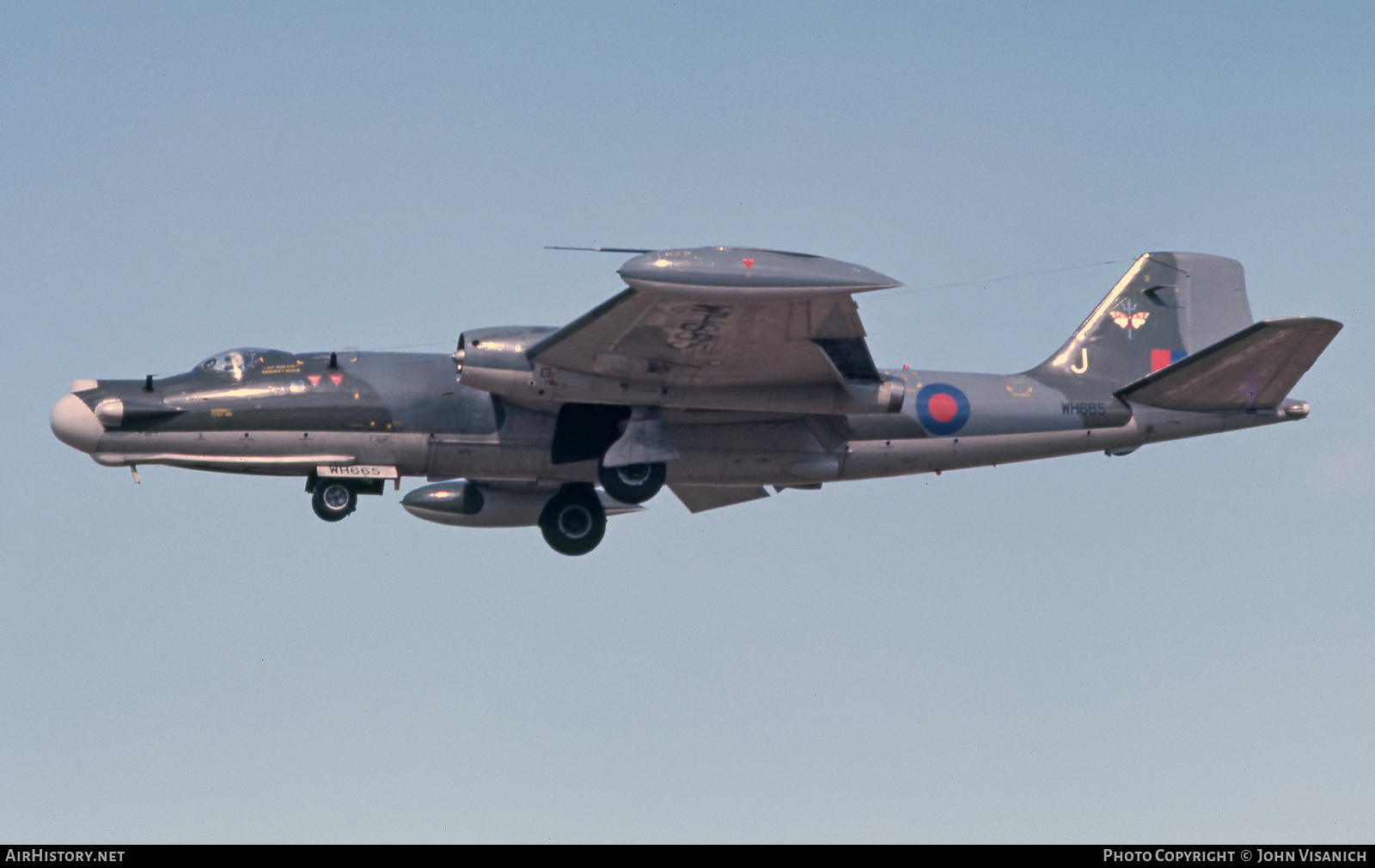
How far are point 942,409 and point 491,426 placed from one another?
22.6ft

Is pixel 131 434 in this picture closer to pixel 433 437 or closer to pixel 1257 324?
pixel 433 437

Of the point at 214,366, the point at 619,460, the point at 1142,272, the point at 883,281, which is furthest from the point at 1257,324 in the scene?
the point at 214,366

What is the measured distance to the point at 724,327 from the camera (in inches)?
815

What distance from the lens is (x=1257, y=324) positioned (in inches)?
901

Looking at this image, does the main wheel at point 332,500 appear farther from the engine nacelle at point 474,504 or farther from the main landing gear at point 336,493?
the engine nacelle at point 474,504

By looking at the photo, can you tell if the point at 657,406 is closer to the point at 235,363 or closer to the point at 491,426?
the point at 491,426

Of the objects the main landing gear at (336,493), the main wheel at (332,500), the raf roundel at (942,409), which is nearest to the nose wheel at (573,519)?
the main landing gear at (336,493)

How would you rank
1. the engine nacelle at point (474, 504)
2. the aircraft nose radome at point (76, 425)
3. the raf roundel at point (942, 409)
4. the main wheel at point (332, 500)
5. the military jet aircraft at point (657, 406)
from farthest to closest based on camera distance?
the engine nacelle at point (474, 504) < the raf roundel at point (942, 409) < the main wheel at point (332, 500) < the aircraft nose radome at point (76, 425) < the military jet aircraft at point (657, 406)

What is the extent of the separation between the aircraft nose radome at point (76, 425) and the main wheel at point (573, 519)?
22.5 ft

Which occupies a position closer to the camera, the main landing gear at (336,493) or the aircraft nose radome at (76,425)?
the aircraft nose radome at (76,425)

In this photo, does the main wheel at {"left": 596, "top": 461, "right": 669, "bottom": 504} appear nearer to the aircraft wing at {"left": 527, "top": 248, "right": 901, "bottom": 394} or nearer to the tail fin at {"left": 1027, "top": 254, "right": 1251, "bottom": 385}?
the aircraft wing at {"left": 527, "top": 248, "right": 901, "bottom": 394}

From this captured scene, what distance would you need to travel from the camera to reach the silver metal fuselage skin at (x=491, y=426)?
888 inches

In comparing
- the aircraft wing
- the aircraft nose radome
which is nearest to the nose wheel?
the aircraft wing

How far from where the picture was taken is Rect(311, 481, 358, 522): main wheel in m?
23.2
